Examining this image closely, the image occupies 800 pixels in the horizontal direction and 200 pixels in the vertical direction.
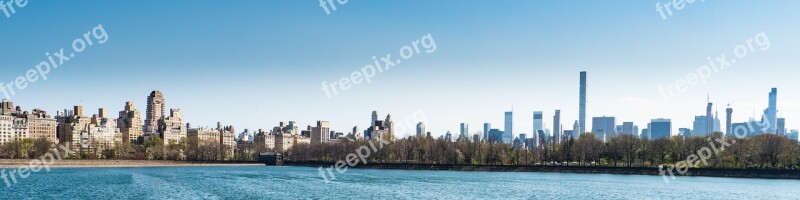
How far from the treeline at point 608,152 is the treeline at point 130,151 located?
22.4 meters

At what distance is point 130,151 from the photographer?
130000 millimetres

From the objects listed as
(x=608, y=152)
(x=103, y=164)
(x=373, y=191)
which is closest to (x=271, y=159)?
(x=103, y=164)

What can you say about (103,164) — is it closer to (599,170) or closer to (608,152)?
(599,170)

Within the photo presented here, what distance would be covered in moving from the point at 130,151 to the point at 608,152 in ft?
276

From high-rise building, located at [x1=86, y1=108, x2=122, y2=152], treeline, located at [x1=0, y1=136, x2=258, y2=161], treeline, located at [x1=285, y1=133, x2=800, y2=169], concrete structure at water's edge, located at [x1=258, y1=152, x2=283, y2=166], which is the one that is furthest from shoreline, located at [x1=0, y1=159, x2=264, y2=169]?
high-rise building, located at [x1=86, y1=108, x2=122, y2=152]

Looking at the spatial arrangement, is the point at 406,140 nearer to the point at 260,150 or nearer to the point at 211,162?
the point at 211,162

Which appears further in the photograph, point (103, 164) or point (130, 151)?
point (130, 151)

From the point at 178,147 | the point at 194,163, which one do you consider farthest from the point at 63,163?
the point at 178,147

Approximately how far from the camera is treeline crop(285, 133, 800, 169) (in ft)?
264

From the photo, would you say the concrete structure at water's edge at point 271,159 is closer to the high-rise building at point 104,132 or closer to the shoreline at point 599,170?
the shoreline at point 599,170

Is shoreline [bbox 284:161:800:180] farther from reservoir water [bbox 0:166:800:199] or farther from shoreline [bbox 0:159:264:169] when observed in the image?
shoreline [bbox 0:159:264:169]

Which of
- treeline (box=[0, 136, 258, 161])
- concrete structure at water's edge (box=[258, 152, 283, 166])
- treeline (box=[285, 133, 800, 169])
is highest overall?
treeline (box=[285, 133, 800, 169])

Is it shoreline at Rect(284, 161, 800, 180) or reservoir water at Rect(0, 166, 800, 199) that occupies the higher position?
reservoir water at Rect(0, 166, 800, 199)

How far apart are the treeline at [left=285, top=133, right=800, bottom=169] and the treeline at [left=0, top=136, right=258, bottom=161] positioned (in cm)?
2244
